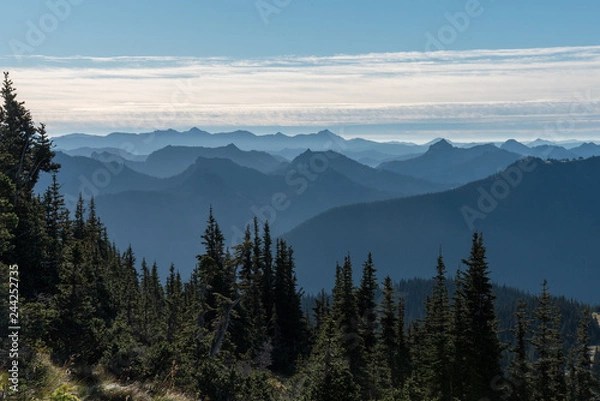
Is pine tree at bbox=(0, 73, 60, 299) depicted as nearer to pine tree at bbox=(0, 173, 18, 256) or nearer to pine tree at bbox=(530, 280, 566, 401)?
pine tree at bbox=(0, 173, 18, 256)

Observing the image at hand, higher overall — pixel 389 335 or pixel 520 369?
pixel 389 335

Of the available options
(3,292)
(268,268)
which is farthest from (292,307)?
(3,292)

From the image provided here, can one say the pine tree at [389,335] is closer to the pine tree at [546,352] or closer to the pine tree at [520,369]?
the pine tree at [520,369]

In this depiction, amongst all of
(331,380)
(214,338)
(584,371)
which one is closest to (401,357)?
(214,338)

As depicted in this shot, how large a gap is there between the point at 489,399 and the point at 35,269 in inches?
1183

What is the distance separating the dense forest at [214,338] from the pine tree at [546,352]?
0.42ft

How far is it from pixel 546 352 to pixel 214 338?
2879 centimetres

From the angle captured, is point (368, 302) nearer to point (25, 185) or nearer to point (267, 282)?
point (267, 282)

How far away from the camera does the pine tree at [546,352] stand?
3809cm

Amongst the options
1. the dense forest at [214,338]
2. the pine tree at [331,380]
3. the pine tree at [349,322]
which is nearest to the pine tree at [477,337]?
the dense forest at [214,338]

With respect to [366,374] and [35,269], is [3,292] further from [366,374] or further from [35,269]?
[366,374]

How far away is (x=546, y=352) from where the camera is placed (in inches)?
1532

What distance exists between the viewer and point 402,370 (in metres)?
43.4

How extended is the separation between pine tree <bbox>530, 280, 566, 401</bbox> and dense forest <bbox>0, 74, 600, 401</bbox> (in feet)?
0.42
